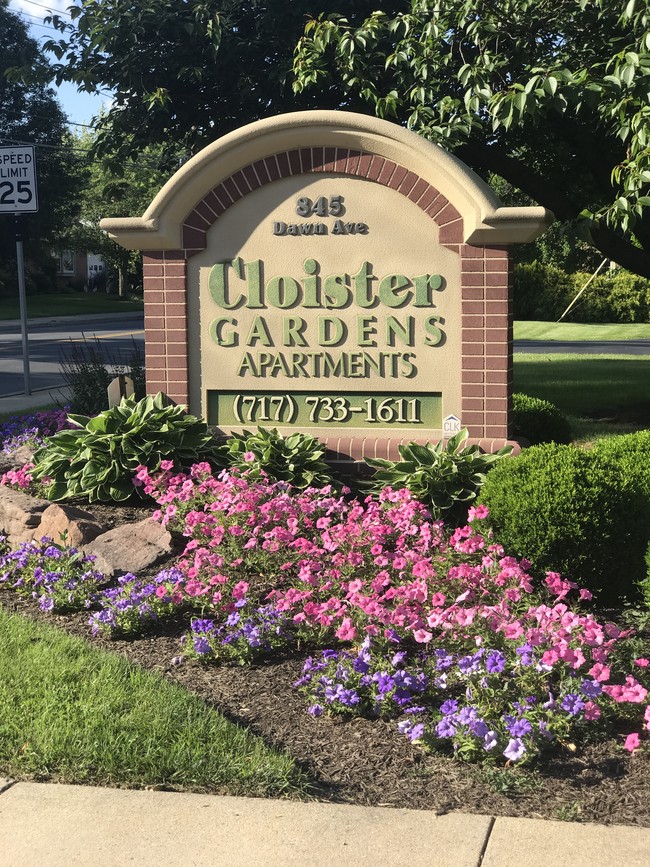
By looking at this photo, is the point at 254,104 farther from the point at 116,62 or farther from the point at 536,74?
the point at 536,74

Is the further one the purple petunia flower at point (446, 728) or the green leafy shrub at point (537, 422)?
the green leafy shrub at point (537, 422)

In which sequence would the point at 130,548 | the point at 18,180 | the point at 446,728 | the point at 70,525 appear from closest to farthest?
the point at 446,728 → the point at 130,548 → the point at 70,525 → the point at 18,180

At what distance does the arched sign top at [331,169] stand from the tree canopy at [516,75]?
96 cm

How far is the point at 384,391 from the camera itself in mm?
7430

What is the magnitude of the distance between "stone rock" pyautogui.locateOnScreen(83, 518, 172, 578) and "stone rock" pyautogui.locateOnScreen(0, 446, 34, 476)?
7.45 feet

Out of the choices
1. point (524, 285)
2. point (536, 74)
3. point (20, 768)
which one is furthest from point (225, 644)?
point (524, 285)

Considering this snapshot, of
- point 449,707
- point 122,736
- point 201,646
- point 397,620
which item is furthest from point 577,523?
point 122,736

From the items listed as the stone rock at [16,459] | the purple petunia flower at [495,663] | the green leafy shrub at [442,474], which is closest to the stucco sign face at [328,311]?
→ the green leafy shrub at [442,474]

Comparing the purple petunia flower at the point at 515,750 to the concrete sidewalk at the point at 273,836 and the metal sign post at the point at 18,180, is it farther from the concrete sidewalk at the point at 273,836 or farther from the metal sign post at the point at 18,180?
the metal sign post at the point at 18,180

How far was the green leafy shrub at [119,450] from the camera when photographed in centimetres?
702

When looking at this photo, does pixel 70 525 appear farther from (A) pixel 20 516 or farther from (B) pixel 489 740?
(B) pixel 489 740

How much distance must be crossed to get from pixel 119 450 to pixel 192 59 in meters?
5.70

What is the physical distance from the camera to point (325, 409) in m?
7.57

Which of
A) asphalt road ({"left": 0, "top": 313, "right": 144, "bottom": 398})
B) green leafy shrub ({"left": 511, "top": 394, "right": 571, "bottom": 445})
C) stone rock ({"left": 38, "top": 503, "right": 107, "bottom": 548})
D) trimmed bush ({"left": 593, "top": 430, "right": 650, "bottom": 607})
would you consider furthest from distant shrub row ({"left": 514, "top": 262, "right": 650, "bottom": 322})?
stone rock ({"left": 38, "top": 503, "right": 107, "bottom": 548})
